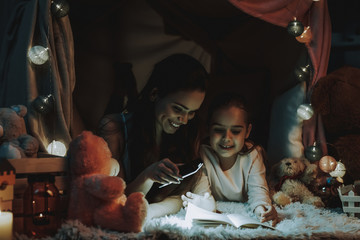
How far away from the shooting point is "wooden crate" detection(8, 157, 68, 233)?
1.15 metres

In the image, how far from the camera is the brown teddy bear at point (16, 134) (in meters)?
1.35

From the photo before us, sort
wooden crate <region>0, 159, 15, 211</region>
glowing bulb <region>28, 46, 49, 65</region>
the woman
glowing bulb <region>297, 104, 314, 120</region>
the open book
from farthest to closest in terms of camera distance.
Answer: glowing bulb <region>297, 104, 314, 120</region> → the woman → glowing bulb <region>28, 46, 49, 65</region> → the open book → wooden crate <region>0, 159, 15, 211</region>

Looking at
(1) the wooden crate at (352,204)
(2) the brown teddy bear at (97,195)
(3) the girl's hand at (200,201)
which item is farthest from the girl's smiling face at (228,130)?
(2) the brown teddy bear at (97,195)

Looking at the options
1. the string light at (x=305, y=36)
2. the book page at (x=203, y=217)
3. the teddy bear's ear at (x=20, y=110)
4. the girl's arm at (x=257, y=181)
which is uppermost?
the string light at (x=305, y=36)

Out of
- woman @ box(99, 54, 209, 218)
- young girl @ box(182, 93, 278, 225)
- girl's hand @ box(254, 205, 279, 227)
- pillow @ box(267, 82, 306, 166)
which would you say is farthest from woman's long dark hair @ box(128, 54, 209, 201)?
pillow @ box(267, 82, 306, 166)

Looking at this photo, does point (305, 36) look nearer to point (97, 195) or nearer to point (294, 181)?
point (294, 181)

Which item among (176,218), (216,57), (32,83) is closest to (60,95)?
(32,83)

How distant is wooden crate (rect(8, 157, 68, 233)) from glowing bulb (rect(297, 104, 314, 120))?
119cm

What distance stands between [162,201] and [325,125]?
3.17ft

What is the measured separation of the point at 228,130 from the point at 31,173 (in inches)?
33.7

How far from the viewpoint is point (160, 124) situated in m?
1.69

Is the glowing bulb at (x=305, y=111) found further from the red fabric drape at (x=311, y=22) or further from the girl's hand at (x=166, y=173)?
the girl's hand at (x=166, y=173)

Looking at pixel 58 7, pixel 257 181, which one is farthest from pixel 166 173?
pixel 58 7

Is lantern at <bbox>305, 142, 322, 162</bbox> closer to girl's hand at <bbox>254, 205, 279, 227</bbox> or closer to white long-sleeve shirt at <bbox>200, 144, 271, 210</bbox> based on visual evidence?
white long-sleeve shirt at <bbox>200, 144, 271, 210</bbox>
